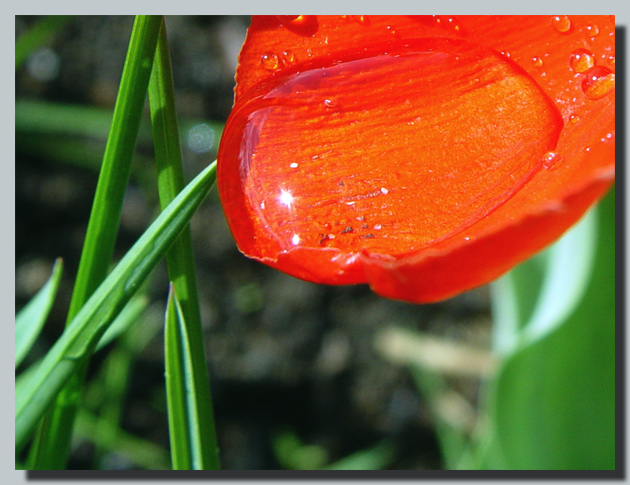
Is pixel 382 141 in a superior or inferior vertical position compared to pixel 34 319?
superior

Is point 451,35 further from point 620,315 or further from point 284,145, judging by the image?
point 620,315

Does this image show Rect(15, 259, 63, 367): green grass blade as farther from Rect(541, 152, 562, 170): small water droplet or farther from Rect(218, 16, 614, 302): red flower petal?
Rect(541, 152, 562, 170): small water droplet

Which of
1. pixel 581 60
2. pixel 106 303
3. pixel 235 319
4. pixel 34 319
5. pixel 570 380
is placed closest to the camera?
pixel 106 303

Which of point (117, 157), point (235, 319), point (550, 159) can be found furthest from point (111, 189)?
point (235, 319)

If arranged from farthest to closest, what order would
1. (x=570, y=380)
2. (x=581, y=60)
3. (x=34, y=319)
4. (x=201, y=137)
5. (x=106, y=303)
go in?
(x=201, y=137), (x=570, y=380), (x=34, y=319), (x=581, y=60), (x=106, y=303)

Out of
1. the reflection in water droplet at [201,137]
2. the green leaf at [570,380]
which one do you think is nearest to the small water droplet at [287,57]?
the green leaf at [570,380]

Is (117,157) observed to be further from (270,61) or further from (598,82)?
(598,82)
